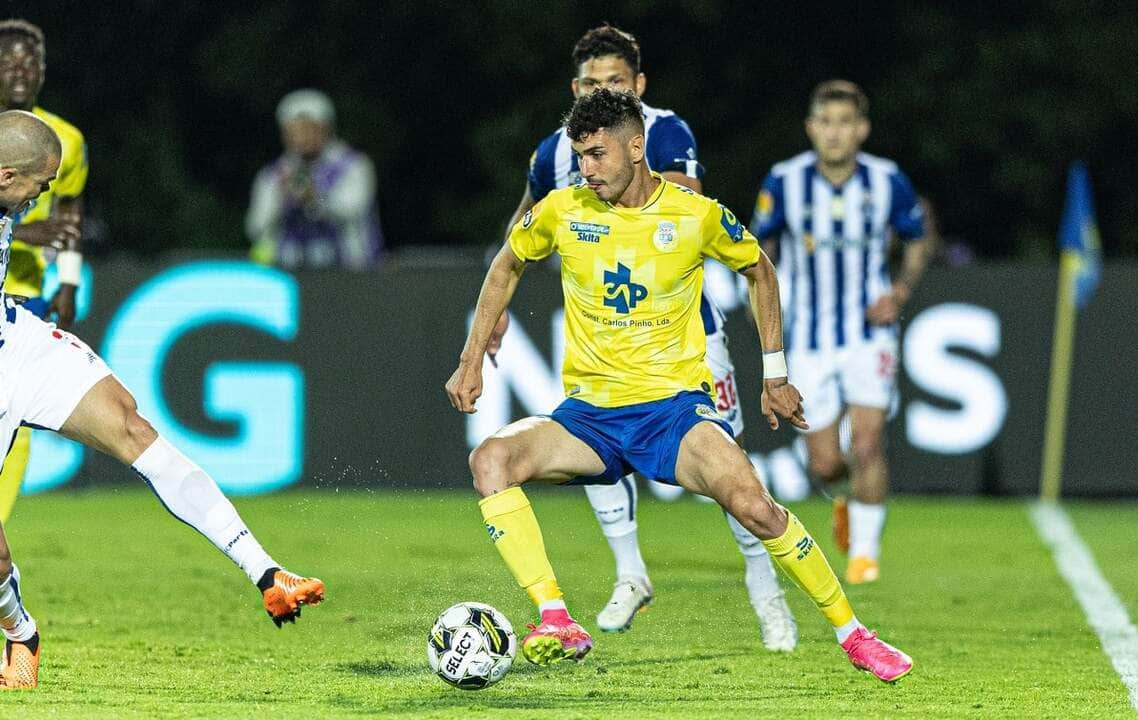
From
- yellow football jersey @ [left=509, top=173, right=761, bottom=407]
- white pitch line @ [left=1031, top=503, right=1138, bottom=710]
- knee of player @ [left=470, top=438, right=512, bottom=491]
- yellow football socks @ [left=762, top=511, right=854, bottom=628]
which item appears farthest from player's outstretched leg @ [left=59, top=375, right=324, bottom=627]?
white pitch line @ [left=1031, top=503, right=1138, bottom=710]

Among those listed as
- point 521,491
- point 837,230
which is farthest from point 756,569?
point 837,230

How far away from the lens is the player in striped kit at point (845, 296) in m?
11.1

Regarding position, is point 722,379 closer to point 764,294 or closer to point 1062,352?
point 764,294

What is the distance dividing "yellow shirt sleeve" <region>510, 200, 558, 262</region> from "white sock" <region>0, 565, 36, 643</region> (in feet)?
6.41

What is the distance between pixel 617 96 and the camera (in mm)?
7445

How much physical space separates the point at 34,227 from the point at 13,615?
218 cm

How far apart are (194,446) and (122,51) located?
956 cm

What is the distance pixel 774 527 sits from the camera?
729 centimetres

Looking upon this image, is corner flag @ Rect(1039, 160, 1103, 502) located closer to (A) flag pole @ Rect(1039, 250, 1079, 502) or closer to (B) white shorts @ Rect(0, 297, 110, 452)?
(A) flag pole @ Rect(1039, 250, 1079, 502)


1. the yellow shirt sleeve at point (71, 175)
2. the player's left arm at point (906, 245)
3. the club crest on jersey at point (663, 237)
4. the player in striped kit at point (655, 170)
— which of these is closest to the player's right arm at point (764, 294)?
the club crest on jersey at point (663, 237)

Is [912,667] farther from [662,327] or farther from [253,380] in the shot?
[253,380]

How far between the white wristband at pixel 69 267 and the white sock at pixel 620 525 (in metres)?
2.16

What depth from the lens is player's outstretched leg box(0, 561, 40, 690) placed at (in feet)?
23.2

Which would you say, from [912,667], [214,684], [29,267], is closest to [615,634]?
[912,667]
